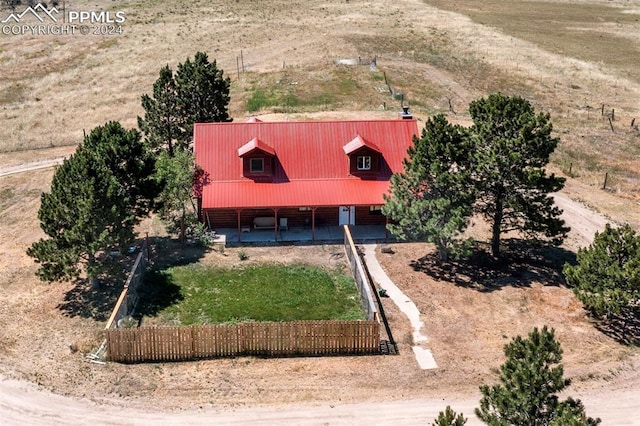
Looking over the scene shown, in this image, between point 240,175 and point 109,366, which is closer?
point 109,366

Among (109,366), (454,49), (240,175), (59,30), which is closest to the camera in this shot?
(109,366)

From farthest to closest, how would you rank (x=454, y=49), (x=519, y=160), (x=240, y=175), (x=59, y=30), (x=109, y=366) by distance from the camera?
(x=59, y=30) → (x=454, y=49) → (x=240, y=175) → (x=519, y=160) → (x=109, y=366)

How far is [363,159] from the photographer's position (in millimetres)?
44562

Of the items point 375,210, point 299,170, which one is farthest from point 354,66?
point 375,210

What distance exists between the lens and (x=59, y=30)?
10750 cm

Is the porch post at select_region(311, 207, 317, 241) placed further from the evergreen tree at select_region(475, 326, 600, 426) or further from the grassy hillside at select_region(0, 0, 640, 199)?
the evergreen tree at select_region(475, 326, 600, 426)

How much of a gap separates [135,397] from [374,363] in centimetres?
1102

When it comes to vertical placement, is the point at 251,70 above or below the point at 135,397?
above

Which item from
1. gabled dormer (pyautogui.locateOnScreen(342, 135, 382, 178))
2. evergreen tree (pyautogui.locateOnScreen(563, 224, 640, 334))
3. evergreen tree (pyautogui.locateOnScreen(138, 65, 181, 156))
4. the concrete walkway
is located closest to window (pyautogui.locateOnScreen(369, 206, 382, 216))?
gabled dormer (pyautogui.locateOnScreen(342, 135, 382, 178))

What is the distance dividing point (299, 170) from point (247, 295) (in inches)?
469

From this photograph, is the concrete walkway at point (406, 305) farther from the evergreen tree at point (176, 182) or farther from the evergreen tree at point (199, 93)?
the evergreen tree at point (199, 93)

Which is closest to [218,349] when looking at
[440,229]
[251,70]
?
[440,229]

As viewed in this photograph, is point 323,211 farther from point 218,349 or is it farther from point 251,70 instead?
point 251,70

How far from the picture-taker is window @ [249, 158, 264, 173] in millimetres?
44031
